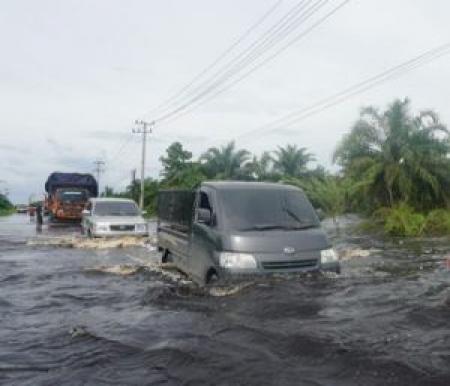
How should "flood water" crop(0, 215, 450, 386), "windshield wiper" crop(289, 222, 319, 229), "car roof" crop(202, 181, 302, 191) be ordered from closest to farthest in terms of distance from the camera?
"flood water" crop(0, 215, 450, 386)
"windshield wiper" crop(289, 222, 319, 229)
"car roof" crop(202, 181, 302, 191)

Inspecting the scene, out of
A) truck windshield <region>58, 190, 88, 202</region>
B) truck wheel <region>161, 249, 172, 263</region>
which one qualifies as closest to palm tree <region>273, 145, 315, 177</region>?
truck windshield <region>58, 190, 88, 202</region>

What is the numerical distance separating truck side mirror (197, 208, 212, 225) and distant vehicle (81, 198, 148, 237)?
11.3 metres

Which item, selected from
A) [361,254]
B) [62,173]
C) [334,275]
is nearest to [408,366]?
[334,275]

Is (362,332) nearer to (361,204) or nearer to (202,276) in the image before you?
(202,276)

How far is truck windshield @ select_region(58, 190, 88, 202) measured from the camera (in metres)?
34.1

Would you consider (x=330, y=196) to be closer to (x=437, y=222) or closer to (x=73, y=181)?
(x=437, y=222)

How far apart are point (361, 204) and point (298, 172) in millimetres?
16163

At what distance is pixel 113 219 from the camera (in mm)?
20797

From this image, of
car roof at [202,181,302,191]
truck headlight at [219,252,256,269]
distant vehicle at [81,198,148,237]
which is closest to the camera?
truck headlight at [219,252,256,269]

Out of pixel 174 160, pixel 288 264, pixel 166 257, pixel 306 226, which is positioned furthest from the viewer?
pixel 174 160

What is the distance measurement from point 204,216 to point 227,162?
37.8 meters

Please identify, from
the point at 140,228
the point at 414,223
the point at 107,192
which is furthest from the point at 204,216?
the point at 107,192

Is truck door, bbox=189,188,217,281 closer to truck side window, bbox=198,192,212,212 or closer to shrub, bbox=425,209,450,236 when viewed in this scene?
truck side window, bbox=198,192,212,212

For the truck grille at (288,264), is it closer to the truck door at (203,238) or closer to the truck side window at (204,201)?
the truck door at (203,238)
